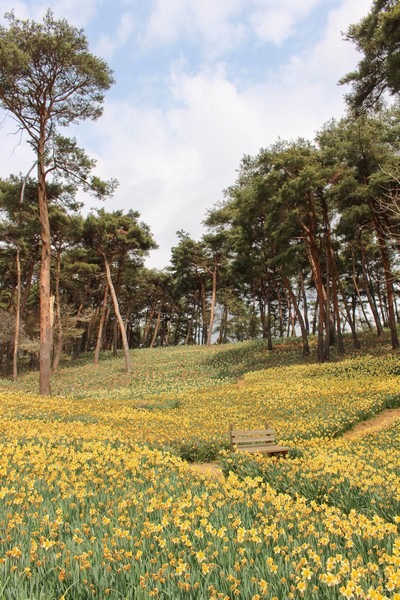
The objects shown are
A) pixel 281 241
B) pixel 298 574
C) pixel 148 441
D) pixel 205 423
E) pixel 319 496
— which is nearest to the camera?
pixel 298 574

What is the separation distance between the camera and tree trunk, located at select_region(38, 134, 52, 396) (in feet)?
55.9

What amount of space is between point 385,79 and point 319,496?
58.9ft

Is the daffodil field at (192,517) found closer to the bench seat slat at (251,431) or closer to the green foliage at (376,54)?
the bench seat slat at (251,431)

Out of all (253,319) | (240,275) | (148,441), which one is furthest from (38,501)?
(253,319)

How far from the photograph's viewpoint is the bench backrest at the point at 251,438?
810cm

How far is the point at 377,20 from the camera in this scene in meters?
16.0

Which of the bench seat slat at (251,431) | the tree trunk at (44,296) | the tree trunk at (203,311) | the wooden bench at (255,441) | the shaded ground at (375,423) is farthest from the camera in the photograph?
the tree trunk at (203,311)

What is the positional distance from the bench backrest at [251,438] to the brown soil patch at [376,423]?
2944mm

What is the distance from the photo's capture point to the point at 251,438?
26.6 feet

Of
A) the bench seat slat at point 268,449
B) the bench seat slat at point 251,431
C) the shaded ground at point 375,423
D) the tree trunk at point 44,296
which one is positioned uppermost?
the tree trunk at point 44,296

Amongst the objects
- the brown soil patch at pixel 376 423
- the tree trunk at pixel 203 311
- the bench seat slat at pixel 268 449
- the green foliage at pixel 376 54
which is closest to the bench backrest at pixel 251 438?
the bench seat slat at pixel 268 449

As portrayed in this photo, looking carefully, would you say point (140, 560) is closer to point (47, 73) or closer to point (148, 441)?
point (148, 441)

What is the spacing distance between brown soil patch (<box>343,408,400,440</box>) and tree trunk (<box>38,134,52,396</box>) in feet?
39.8

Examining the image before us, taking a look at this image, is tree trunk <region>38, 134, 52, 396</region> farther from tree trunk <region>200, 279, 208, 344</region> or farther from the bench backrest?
tree trunk <region>200, 279, 208, 344</region>
